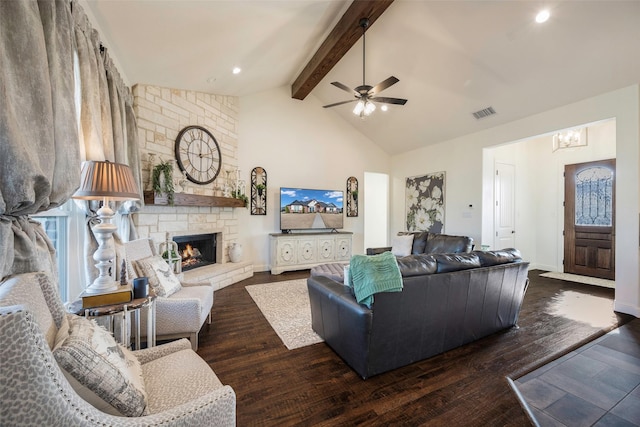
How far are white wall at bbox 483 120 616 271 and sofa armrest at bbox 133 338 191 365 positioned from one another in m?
6.01

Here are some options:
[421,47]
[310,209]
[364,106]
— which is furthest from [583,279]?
[310,209]

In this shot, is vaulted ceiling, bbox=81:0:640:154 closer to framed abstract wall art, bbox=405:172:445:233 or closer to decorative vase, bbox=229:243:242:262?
framed abstract wall art, bbox=405:172:445:233

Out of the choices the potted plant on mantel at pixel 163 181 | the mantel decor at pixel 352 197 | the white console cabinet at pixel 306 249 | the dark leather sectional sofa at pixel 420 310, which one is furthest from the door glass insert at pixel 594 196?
the potted plant on mantel at pixel 163 181

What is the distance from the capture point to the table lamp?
1.69 metres

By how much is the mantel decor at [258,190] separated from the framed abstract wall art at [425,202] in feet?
11.9

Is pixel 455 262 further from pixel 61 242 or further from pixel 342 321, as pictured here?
pixel 61 242

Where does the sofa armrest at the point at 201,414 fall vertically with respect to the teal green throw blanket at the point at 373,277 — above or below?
below

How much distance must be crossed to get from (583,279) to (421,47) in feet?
17.3

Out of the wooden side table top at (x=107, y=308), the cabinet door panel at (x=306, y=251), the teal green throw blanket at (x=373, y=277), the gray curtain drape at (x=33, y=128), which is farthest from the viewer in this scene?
the cabinet door panel at (x=306, y=251)

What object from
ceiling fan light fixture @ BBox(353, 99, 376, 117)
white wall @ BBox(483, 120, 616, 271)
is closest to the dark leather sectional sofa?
ceiling fan light fixture @ BBox(353, 99, 376, 117)

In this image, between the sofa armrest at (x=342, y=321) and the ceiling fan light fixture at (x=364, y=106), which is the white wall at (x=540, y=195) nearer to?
the ceiling fan light fixture at (x=364, y=106)

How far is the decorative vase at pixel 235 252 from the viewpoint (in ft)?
16.1

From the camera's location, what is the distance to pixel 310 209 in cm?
588

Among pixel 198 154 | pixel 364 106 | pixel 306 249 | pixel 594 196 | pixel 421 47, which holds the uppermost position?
pixel 421 47
